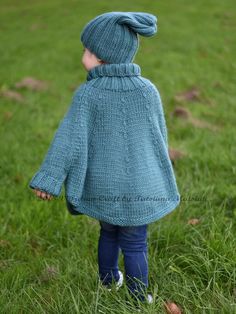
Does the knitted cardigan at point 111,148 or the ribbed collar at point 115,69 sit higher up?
the ribbed collar at point 115,69

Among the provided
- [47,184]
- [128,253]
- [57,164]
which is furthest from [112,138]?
[128,253]

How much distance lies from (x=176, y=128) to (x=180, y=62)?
3996 mm

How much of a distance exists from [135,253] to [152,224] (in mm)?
897

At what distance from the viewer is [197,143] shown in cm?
550

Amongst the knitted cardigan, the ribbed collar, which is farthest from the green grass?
the ribbed collar

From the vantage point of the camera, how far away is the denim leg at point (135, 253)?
2824mm

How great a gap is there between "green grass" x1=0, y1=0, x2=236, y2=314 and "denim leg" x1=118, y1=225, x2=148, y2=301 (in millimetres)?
112

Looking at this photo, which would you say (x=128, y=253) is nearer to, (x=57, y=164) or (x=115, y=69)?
(x=57, y=164)

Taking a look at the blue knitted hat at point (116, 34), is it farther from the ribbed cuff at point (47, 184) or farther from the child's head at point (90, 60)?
the ribbed cuff at point (47, 184)

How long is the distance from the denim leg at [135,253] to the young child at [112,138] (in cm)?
13

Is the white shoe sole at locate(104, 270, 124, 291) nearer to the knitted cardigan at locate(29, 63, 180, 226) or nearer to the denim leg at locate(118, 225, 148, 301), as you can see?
the denim leg at locate(118, 225, 148, 301)

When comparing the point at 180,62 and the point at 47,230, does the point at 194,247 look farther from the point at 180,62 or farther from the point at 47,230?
the point at 180,62

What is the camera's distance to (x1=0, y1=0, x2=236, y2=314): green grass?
2848 millimetres

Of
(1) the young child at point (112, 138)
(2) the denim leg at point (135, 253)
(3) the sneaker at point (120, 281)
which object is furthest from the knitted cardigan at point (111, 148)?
(3) the sneaker at point (120, 281)
